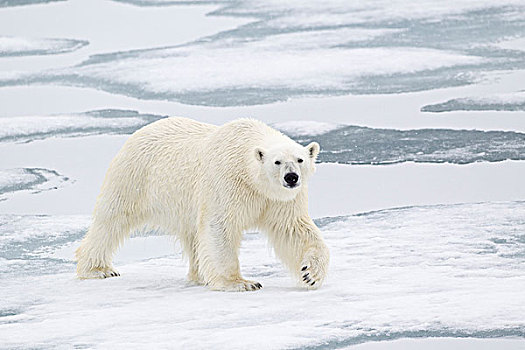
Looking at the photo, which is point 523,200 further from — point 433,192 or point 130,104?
point 130,104

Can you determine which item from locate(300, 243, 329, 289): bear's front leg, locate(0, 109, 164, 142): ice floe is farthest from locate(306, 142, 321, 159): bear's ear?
locate(0, 109, 164, 142): ice floe

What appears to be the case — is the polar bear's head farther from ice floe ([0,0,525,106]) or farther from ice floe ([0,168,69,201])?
ice floe ([0,0,525,106])

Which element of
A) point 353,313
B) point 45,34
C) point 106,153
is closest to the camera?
point 353,313

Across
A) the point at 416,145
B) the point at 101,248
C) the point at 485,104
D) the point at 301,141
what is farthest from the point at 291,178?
the point at 485,104

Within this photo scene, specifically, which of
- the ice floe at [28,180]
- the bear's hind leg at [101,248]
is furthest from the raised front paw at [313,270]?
the ice floe at [28,180]

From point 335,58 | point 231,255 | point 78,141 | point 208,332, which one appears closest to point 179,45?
point 335,58

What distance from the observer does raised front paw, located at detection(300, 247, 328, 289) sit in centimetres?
437

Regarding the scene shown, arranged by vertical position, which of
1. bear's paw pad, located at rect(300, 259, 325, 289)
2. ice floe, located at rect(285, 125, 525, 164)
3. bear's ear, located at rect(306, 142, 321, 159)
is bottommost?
ice floe, located at rect(285, 125, 525, 164)

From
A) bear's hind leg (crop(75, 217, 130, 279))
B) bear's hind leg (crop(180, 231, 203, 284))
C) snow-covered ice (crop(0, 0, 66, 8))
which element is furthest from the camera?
snow-covered ice (crop(0, 0, 66, 8))

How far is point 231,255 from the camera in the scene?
14.7 ft

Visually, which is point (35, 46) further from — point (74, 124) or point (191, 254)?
point (191, 254)

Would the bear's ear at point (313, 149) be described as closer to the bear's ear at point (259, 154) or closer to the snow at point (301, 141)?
the bear's ear at point (259, 154)

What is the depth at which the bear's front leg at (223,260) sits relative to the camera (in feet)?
14.6

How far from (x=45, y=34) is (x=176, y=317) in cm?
937
